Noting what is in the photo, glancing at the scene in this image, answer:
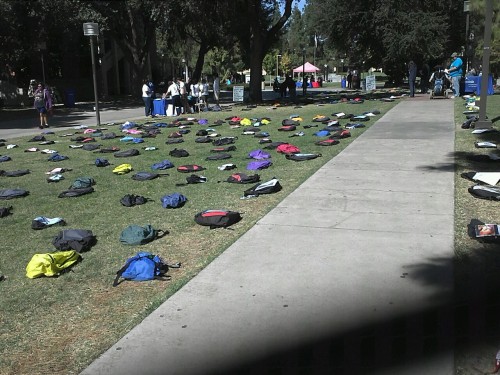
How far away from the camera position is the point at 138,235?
555cm

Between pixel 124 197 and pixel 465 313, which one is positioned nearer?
pixel 465 313

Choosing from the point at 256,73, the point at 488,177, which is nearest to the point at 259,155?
the point at 488,177

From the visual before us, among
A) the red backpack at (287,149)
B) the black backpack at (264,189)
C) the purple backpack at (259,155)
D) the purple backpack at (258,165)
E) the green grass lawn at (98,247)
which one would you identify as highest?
the red backpack at (287,149)

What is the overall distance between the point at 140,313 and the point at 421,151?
23.8ft

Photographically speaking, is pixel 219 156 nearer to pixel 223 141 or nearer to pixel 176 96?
pixel 223 141

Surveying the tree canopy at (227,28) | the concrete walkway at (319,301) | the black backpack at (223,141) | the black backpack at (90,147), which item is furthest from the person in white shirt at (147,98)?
the concrete walkway at (319,301)

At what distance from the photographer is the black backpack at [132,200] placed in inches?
281

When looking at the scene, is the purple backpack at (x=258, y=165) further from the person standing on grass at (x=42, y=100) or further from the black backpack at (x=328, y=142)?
the person standing on grass at (x=42, y=100)

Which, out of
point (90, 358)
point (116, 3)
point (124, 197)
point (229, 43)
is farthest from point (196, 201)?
point (229, 43)

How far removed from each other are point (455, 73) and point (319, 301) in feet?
67.8

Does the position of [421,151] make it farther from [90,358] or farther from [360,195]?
[90,358]

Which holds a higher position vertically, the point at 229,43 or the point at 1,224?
the point at 229,43

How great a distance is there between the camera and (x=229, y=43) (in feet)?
135

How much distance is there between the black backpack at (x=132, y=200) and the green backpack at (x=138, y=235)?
1.36 m
